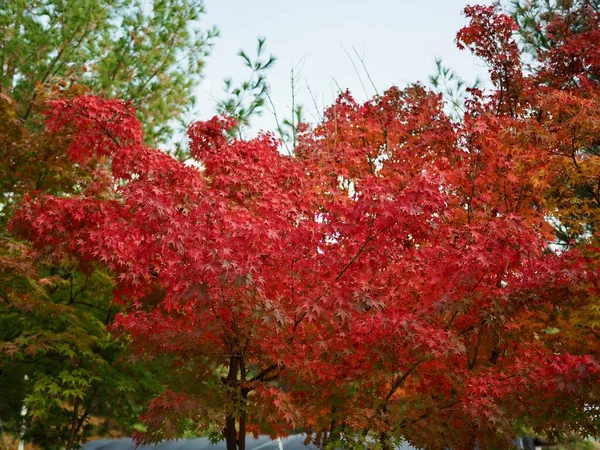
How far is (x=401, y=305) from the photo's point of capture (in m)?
6.19

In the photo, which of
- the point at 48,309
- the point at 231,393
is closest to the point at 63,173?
the point at 48,309

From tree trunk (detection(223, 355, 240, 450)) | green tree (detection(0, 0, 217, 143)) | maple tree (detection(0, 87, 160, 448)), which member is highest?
green tree (detection(0, 0, 217, 143))

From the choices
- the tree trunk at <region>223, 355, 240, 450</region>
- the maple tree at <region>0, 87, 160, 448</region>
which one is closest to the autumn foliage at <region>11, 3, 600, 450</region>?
the tree trunk at <region>223, 355, 240, 450</region>

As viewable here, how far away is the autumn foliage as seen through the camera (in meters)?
5.16

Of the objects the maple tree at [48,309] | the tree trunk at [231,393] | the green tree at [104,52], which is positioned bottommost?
the tree trunk at [231,393]

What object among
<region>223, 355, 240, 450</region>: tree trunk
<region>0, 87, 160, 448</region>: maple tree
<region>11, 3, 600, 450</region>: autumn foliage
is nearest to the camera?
<region>11, 3, 600, 450</region>: autumn foliage

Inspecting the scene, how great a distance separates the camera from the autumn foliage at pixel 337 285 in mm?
5160

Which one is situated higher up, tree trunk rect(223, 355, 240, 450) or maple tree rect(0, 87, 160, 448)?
maple tree rect(0, 87, 160, 448)

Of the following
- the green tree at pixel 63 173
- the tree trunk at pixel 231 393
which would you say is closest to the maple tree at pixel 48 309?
the green tree at pixel 63 173

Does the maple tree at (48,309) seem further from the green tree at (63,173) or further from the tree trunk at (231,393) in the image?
the tree trunk at (231,393)

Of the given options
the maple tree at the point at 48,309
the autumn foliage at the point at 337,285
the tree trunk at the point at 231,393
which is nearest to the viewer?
the autumn foliage at the point at 337,285

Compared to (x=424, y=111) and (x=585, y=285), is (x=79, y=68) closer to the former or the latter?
(x=424, y=111)

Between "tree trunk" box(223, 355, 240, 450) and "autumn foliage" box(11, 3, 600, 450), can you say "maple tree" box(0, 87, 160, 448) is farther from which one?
"tree trunk" box(223, 355, 240, 450)

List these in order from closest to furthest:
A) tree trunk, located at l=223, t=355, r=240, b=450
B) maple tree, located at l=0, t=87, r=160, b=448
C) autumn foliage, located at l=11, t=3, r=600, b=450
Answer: autumn foliage, located at l=11, t=3, r=600, b=450, tree trunk, located at l=223, t=355, r=240, b=450, maple tree, located at l=0, t=87, r=160, b=448
